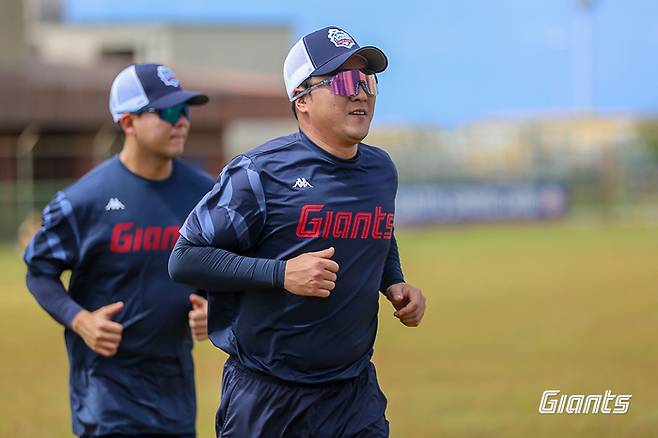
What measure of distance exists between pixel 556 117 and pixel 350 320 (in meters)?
83.7

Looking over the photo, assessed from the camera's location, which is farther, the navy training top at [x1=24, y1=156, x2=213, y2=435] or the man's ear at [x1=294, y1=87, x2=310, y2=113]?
the navy training top at [x1=24, y1=156, x2=213, y2=435]

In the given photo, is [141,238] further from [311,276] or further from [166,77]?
[311,276]

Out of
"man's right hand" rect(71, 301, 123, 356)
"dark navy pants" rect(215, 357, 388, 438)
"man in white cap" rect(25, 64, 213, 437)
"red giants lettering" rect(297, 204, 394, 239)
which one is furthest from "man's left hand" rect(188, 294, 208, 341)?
"red giants lettering" rect(297, 204, 394, 239)

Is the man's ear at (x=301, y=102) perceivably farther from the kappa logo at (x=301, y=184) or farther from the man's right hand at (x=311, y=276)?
the man's right hand at (x=311, y=276)

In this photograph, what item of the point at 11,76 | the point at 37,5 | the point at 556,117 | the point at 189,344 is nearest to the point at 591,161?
the point at 11,76

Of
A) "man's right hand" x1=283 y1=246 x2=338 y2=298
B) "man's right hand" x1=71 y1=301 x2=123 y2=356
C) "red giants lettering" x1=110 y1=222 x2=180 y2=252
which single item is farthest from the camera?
"red giants lettering" x1=110 y1=222 x2=180 y2=252

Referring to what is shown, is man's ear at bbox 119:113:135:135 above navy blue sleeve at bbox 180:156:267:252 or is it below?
below

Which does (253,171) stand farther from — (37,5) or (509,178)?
(37,5)

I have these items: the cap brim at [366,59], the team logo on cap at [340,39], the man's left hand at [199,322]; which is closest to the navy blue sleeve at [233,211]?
the cap brim at [366,59]

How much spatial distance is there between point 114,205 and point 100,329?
2.00 feet

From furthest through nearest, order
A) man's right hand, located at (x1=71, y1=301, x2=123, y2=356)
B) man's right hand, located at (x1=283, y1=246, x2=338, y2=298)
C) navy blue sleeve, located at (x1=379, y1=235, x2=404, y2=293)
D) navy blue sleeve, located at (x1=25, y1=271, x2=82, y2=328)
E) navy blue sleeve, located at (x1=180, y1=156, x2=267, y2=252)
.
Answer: navy blue sleeve, located at (x1=25, y1=271, x2=82, y2=328) < man's right hand, located at (x1=71, y1=301, x2=123, y2=356) < navy blue sleeve, located at (x1=379, y1=235, x2=404, y2=293) < navy blue sleeve, located at (x1=180, y1=156, x2=267, y2=252) < man's right hand, located at (x1=283, y1=246, x2=338, y2=298)

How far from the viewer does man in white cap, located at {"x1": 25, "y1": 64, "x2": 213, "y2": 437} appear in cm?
535

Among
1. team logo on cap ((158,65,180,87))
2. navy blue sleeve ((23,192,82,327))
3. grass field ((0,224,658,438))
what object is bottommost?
grass field ((0,224,658,438))

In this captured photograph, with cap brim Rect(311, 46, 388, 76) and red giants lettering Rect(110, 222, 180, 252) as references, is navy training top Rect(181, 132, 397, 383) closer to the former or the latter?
cap brim Rect(311, 46, 388, 76)
